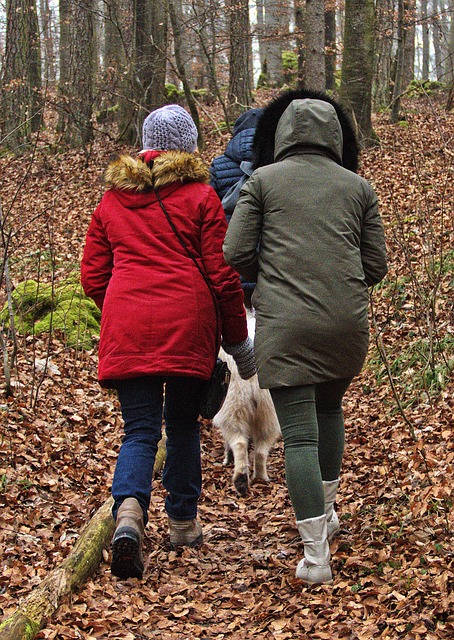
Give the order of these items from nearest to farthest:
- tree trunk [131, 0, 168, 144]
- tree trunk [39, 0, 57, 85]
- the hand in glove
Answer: the hand in glove → tree trunk [39, 0, 57, 85] → tree trunk [131, 0, 168, 144]

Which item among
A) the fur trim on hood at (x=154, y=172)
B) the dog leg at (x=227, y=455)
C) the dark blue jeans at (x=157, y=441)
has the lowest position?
the dog leg at (x=227, y=455)

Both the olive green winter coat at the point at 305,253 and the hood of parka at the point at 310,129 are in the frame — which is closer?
the olive green winter coat at the point at 305,253

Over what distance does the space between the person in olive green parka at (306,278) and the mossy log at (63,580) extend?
1.13 m

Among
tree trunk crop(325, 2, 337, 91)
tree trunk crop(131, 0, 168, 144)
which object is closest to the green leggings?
tree trunk crop(131, 0, 168, 144)

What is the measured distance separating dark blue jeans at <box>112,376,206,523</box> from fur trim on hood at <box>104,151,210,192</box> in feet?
3.51

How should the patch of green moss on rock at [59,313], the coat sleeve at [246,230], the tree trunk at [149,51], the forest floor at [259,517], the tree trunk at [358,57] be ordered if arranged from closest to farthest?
the forest floor at [259,517] < the coat sleeve at [246,230] < the patch of green moss on rock at [59,313] < the tree trunk at [358,57] < the tree trunk at [149,51]

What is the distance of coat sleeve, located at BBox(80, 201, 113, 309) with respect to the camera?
423cm

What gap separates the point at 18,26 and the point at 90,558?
44.3 feet

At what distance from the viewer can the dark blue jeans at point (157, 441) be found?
3988 mm

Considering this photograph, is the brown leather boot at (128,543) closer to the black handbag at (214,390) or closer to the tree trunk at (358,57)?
the black handbag at (214,390)

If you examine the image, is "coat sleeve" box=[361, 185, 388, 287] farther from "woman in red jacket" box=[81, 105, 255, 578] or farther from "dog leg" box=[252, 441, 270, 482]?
"dog leg" box=[252, 441, 270, 482]

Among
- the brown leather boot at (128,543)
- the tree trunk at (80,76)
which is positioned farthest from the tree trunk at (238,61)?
the brown leather boot at (128,543)

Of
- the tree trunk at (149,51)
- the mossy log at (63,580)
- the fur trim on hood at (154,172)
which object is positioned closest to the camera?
the mossy log at (63,580)

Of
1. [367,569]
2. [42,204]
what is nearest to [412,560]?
[367,569]
